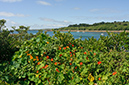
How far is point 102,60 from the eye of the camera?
3666 mm

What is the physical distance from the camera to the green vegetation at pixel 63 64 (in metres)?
3.26

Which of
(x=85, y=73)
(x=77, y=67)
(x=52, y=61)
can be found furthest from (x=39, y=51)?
(x=85, y=73)

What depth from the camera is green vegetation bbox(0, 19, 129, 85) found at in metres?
3.26

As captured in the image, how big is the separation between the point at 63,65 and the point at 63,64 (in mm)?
23

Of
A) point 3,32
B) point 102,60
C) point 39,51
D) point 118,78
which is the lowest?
point 118,78

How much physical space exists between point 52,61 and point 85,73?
855 millimetres

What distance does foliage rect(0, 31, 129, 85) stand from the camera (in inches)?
128

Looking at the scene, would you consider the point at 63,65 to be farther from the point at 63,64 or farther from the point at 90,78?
the point at 90,78

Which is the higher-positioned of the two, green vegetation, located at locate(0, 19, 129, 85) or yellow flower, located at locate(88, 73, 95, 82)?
green vegetation, located at locate(0, 19, 129, 85)

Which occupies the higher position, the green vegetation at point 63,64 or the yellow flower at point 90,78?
the green vegetation at point 63,64

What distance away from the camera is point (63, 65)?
11.1 feet

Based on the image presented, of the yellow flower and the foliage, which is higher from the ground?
the foliage

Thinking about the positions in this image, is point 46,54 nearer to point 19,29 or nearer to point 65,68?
point 65,68

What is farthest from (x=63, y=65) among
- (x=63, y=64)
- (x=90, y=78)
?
(x=90, y=78)
